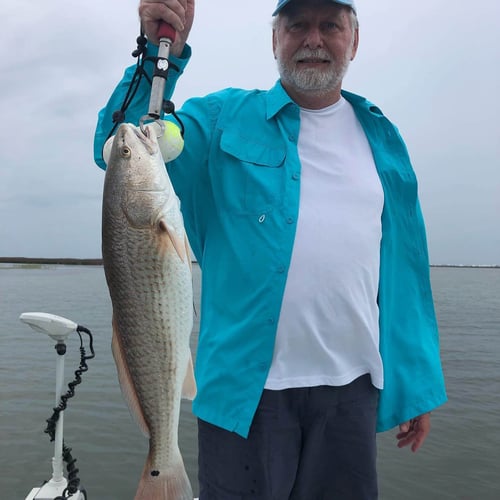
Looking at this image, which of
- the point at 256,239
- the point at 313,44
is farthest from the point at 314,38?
the point at 256,239

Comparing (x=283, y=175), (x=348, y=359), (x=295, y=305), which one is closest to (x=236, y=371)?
(x=295, y=305)

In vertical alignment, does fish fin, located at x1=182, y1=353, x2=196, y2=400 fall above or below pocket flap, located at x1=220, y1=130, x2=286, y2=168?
below

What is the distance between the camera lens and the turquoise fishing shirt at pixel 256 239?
7.33 feet

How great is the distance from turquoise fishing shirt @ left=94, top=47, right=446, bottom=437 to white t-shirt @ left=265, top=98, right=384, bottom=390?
0.08m

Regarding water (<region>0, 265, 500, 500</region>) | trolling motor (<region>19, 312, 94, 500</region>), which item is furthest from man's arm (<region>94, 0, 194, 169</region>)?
water (<region>0, 265, 500, 500</region>)

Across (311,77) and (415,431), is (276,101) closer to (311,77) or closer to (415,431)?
(311,77)

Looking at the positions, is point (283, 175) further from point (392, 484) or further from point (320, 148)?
point (392, 484)

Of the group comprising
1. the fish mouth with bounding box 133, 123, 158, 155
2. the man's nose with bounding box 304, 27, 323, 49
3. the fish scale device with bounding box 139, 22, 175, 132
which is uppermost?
the man's nose with bounding box 304, 27, 323, 49

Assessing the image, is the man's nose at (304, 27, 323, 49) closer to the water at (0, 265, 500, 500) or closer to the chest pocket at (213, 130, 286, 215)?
the chest pocket at (213, 130, 286, 215)

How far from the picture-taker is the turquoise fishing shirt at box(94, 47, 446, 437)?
223cm

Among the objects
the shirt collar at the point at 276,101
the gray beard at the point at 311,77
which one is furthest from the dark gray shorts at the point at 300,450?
the gray beard at the point at 311,77

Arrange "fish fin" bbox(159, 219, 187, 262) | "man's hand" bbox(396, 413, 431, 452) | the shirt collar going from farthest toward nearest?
"man's hand" bbox(396, 413, 431, 452), the shirt collar, "fish fin" bbox(159, 219, 187, 262)

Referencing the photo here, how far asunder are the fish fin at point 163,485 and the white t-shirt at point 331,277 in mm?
572

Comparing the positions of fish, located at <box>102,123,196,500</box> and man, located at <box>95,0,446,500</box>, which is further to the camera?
man, located at <box>95,0,446,500</box>
